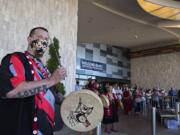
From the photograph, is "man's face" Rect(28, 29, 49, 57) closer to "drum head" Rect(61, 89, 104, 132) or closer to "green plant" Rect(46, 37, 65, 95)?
"green plant" Rect(46, 37, 65, 95)

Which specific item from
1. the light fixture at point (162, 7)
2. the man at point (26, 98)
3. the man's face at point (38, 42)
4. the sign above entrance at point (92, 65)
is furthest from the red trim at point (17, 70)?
the sign above entrance at point (92, 65)

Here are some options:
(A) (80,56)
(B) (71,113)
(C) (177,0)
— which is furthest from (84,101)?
(A) (80,56)

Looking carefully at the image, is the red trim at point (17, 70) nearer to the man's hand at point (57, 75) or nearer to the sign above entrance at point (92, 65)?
the man's hand at point (57, 75)

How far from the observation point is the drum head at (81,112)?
6.07 ft

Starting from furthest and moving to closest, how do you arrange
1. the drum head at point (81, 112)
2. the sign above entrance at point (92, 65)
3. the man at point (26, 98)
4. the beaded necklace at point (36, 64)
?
the sign above entrance at point (92, 65), the drum head at point (81, 112), the beaded necklace at point (36, 64), the man at point (26, 98)

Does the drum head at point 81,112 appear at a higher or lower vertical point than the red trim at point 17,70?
lower

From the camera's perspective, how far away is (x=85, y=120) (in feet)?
6.08

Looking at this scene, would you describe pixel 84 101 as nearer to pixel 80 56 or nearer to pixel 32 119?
pixel 32 119

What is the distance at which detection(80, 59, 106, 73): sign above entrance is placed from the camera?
66.2 feet

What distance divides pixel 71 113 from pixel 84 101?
12cm

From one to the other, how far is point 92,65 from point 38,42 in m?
19.4

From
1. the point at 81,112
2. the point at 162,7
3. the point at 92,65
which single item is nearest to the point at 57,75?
the point at 81,112

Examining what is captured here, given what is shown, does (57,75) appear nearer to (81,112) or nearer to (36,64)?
Answer: (36,64)

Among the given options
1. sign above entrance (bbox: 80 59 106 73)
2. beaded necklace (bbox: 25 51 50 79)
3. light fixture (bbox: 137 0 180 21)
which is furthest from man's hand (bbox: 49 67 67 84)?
sign above entrance (bbox: 80 59 106 73)
